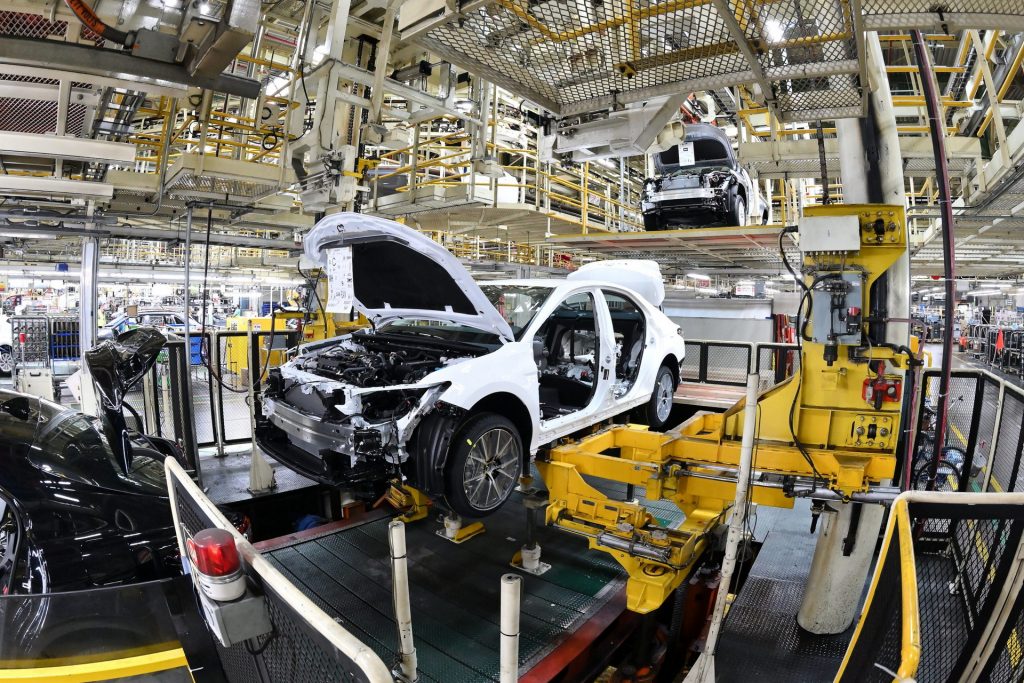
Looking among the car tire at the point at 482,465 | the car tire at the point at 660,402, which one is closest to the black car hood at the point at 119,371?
the car tire at the point at 482,465

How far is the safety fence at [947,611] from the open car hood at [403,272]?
2.48 m

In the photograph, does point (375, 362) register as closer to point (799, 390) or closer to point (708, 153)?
point (799, 390)

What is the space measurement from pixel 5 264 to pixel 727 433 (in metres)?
18.8

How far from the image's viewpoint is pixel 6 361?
8.68 meters

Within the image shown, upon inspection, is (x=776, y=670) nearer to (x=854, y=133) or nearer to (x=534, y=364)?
(x=534, y=364)

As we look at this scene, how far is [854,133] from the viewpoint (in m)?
3.07

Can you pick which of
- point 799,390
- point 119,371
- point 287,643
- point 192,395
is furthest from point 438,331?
point 287,643

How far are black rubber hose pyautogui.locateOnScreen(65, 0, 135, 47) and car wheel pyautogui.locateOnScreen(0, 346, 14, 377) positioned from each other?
8153 mm

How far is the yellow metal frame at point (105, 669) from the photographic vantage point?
1.42 m

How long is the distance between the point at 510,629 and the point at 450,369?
1.75 m

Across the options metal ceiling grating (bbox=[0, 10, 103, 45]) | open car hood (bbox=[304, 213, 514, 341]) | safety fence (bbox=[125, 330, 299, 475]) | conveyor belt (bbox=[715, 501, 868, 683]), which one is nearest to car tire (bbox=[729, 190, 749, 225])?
conveyor belt (bbox=[715, 501, 868, 683])

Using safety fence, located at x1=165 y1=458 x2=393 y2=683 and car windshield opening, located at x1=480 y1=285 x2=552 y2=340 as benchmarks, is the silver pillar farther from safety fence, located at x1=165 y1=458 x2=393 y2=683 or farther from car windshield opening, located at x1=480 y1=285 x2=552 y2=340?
safety fence, located at x1=165 y1=458 x2=393 y2=683

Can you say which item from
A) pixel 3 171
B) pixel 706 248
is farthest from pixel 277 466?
pixel 706 248

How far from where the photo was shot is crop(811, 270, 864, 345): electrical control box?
2.94 metres
